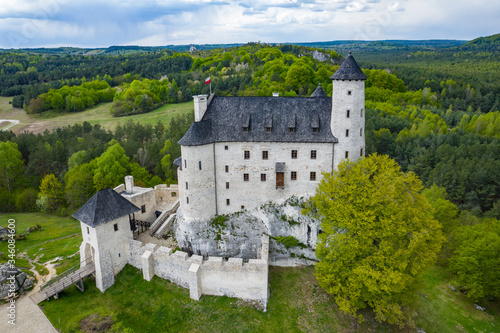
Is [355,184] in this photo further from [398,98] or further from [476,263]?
[398,98]

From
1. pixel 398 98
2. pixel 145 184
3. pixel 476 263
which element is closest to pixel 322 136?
pixel 476 263

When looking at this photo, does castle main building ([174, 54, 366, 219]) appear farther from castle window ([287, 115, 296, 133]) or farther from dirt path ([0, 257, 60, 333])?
dirt path ([0, 257, 60, 333])

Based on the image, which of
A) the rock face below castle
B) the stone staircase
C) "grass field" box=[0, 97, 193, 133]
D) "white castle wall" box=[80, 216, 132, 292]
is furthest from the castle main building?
"grass field" box=[0, 97, 193, 133]

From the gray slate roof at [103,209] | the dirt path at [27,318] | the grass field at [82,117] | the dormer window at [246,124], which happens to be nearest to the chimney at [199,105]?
the dormer window at [246,124]

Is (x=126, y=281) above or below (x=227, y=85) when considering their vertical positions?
below

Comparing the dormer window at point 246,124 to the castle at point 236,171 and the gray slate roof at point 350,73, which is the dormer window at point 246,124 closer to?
the castle at point 236,171
